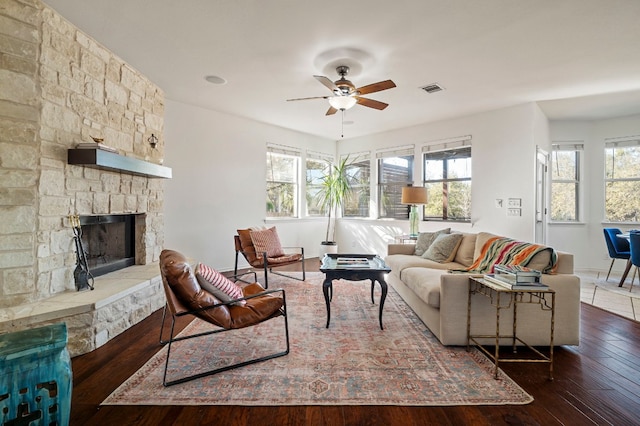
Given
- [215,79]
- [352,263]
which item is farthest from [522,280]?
[215,79]

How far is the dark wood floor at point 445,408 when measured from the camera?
65.6 inches

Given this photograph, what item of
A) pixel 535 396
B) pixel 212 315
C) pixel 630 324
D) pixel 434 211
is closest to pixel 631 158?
pixel 434 211

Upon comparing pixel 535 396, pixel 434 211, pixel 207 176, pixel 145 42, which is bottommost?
pixel 535 396

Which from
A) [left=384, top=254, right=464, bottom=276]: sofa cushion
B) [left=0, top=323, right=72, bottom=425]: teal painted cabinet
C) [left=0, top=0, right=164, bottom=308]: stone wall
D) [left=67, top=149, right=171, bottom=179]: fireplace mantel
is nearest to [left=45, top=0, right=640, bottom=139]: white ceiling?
[left=0, top=0, right=164, bottom=308]: stone wall

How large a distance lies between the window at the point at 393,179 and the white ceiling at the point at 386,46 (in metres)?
1.79

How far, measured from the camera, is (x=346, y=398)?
1.84 meters

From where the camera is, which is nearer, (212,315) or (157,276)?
(212,315)

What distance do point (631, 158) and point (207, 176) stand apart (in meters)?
7.37

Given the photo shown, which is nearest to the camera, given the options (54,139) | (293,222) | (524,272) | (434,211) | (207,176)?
(524,272)

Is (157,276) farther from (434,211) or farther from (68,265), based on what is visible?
(434,211)

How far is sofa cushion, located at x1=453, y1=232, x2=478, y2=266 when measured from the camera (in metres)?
3.83

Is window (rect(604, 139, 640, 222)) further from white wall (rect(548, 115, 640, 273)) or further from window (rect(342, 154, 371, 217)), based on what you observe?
window (rect(342, 154, 371, 217))

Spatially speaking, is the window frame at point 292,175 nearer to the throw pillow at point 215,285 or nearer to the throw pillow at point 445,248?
the throw pillow at point 445,248

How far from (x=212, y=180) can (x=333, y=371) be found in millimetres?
4046
